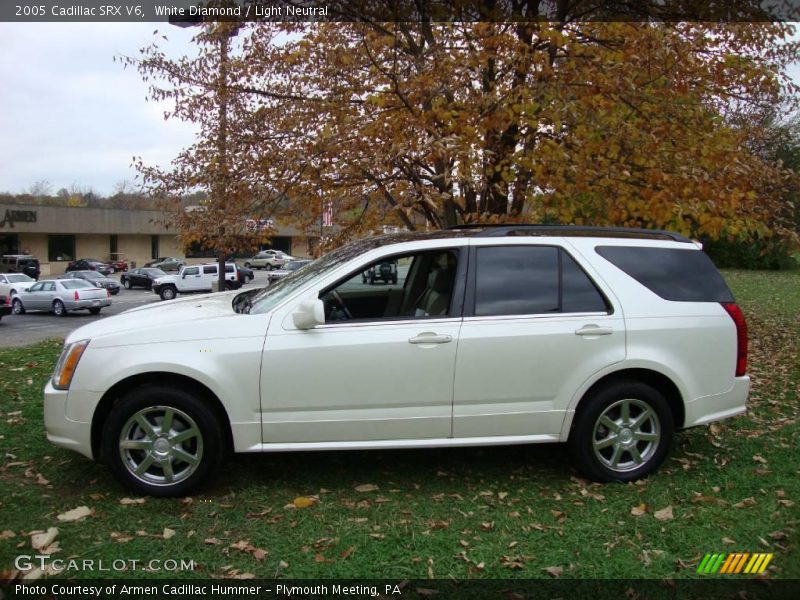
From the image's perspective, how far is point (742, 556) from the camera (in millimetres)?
3619

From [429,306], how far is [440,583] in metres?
1.84

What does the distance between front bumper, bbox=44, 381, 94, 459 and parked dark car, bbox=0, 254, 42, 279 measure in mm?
45217

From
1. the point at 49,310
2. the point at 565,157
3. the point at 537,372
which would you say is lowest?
the point at 49,310

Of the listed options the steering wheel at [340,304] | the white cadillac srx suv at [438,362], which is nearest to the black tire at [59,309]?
the white cadillac srx suv at [438,362]

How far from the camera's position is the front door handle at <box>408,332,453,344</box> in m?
4.28

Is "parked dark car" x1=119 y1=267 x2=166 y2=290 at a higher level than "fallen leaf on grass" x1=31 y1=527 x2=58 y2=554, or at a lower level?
lower

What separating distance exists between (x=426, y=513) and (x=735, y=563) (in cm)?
173

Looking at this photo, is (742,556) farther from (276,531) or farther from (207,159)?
(207,159)

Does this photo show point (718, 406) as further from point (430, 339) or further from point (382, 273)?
point (382, 273)

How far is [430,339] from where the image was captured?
4281 millimetres

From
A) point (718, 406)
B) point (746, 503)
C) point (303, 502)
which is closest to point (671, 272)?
point (718, 406)

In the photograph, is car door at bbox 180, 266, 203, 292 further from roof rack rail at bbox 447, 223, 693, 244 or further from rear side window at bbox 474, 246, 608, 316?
rear side window at bbox 474, 246, 608, 316

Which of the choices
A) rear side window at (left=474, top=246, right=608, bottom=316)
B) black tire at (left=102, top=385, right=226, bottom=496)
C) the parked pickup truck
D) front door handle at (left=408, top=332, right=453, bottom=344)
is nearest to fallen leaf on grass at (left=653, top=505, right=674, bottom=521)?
rear side window at (left=474, top=246, right=608, bottom=316)

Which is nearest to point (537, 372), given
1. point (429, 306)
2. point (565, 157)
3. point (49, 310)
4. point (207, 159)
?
point (429, 306)
